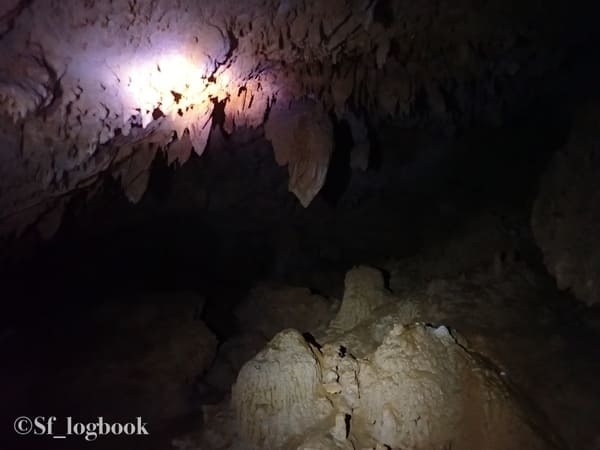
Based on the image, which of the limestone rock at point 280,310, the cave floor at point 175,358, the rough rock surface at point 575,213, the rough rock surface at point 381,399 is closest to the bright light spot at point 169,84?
the rough rock surface at point 381,399

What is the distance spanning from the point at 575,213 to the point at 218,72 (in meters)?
4.09

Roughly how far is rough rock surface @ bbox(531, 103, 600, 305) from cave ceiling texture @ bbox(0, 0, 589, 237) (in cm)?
116

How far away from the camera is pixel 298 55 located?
13.5ft

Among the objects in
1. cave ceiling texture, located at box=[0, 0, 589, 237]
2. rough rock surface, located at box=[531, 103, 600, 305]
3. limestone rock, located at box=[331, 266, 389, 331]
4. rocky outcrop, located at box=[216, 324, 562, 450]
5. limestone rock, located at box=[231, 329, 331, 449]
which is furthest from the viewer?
limestone rock, located at box=[331, 266, 389, 331]

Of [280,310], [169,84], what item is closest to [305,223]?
[280,310]

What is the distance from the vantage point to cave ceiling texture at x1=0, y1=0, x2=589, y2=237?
3.00 meters

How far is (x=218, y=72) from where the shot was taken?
3.87 metres

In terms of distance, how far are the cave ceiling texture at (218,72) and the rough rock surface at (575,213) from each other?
116 centimetres

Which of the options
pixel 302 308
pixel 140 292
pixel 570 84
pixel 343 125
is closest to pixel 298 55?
pixel 343 125

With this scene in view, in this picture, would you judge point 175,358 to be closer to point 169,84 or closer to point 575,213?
point 169,84

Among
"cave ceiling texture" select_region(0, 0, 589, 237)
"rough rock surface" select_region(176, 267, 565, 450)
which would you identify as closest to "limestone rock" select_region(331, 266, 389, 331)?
"rough rock surface" select_region(176, 267, 565, 450)

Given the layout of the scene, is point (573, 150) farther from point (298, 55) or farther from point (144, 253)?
point (144, 253)

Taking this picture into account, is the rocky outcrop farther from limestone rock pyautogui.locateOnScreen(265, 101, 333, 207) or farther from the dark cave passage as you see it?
limestone rock pyautogui.locateOnScreen(265, 101, 333, 207)

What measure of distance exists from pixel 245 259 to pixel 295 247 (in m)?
1.12
